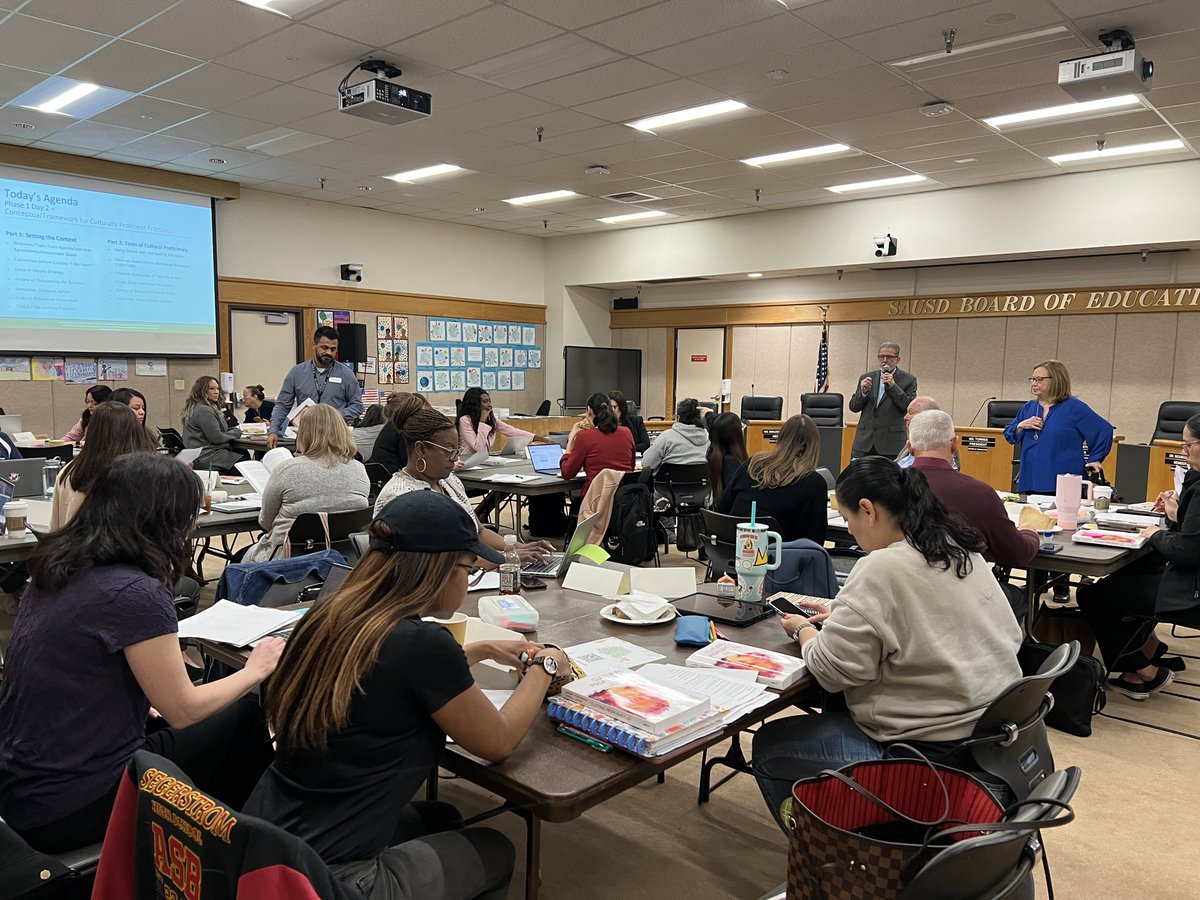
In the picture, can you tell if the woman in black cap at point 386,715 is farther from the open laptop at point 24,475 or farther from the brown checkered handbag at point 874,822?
the open laptop at point 24,475

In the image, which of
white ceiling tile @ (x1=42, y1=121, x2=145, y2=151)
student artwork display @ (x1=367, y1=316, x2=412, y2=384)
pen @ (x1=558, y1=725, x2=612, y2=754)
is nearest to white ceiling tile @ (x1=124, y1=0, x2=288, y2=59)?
white ceiling tile @ (x1=42, y1=121, x2=145, y2=151)

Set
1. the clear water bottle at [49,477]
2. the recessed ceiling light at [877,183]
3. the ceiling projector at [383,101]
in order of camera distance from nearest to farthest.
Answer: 1. the clear water bottle at [49,477]
2. the ceiling projector at [383,101]
3. the recessed ceiling light at [877,183]

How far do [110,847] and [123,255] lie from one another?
8656 millimetres

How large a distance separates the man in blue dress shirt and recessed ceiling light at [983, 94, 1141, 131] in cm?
553

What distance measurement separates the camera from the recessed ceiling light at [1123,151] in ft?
A: 23.6

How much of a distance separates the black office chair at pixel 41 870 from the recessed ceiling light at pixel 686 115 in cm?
598

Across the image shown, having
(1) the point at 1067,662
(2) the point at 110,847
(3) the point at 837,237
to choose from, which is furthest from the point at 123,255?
(1) the point at 1067,662

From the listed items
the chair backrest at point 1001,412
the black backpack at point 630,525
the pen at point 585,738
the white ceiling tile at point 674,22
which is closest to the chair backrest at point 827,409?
the chair backrest at point 1001,412

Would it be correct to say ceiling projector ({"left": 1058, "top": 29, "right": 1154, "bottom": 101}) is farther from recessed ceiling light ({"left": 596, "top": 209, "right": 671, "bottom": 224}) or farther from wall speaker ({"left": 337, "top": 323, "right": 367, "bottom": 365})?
wall speaker ({"left": 337, "top": 323, "right": 367, "bottom": 365})

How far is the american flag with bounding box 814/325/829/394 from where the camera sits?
36.6 feet

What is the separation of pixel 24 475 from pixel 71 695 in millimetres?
3581

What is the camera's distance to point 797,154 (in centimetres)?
770

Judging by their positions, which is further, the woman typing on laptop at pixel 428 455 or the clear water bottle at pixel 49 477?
the clear water bottle at pixel 49 477

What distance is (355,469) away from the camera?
419 cm
